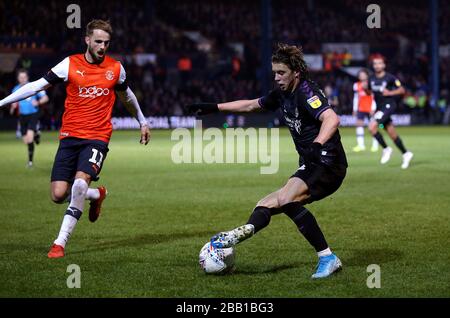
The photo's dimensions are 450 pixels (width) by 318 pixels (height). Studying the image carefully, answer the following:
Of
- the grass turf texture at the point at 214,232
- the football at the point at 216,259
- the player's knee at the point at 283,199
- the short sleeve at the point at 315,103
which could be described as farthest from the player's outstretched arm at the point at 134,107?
the short sleeve at the point at 315,103

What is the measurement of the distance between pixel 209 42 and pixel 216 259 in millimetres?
42081

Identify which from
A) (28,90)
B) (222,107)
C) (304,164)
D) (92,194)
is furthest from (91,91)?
(304,164)

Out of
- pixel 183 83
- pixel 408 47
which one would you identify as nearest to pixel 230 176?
pixel 183 83

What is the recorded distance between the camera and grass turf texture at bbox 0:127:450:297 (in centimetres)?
696

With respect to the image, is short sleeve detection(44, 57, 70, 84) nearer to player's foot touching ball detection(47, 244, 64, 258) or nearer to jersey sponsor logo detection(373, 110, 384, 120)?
player's foot touching ball detection(47, 244, 64, 258)

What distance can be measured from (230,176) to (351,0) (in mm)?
42233

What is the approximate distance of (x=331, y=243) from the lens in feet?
30.0

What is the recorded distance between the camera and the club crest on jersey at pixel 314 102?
7.18m

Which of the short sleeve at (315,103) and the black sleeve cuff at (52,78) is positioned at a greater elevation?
the black sleeve cuff at (52,78)

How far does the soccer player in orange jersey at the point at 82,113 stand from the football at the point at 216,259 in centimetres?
174

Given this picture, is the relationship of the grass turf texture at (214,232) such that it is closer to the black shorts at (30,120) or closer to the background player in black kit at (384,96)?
the background player in black kit at (384,96)

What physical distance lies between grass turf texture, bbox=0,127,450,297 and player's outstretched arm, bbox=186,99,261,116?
148 centimetres

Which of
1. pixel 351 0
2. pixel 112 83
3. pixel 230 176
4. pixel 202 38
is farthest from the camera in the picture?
pixel 351 0

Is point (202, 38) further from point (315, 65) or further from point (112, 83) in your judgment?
point (112, 83)
